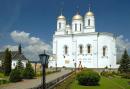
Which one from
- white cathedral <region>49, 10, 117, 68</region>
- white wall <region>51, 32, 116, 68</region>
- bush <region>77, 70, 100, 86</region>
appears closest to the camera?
bush <region>77, 70, 100, 86</region>

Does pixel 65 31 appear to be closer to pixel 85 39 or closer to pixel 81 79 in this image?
pixel 85 39

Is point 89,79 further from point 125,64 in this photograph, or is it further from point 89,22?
point 89,22

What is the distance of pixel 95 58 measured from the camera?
74.2 metres

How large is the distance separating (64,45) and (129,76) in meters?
38.2

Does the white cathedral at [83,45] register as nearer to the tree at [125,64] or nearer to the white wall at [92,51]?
the white wall at [92,51]

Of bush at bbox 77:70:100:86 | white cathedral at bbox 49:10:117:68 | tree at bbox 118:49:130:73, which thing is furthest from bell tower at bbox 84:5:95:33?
bush at bbox 77:70:100:86

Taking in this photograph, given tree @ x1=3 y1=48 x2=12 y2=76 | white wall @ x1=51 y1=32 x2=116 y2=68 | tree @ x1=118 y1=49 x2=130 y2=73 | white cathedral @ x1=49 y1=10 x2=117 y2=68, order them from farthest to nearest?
white cathedral @ x1=49 y1=10 x2=117 y2=68
white wall @ x1=51 y1=32 x2=116 y2=68
tree @ x1=118 y1=49 x2=130 y2=73
tree @ x1=3 y1=48 x2=12 y2=76

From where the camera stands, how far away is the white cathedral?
74.3m

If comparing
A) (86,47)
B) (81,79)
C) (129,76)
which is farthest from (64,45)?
(81,79)

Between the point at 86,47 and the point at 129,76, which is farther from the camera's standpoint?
the point at 86,47

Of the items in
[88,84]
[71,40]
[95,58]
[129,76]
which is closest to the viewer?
[88,84]

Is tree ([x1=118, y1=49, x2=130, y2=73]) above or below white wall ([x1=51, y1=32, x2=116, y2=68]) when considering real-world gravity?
below

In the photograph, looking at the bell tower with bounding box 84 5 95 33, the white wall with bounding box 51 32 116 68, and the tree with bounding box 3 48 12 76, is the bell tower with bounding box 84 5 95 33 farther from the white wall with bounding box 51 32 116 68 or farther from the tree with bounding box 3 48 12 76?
the tree with bounding box 3 48 12 76

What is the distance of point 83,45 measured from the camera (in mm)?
77062
